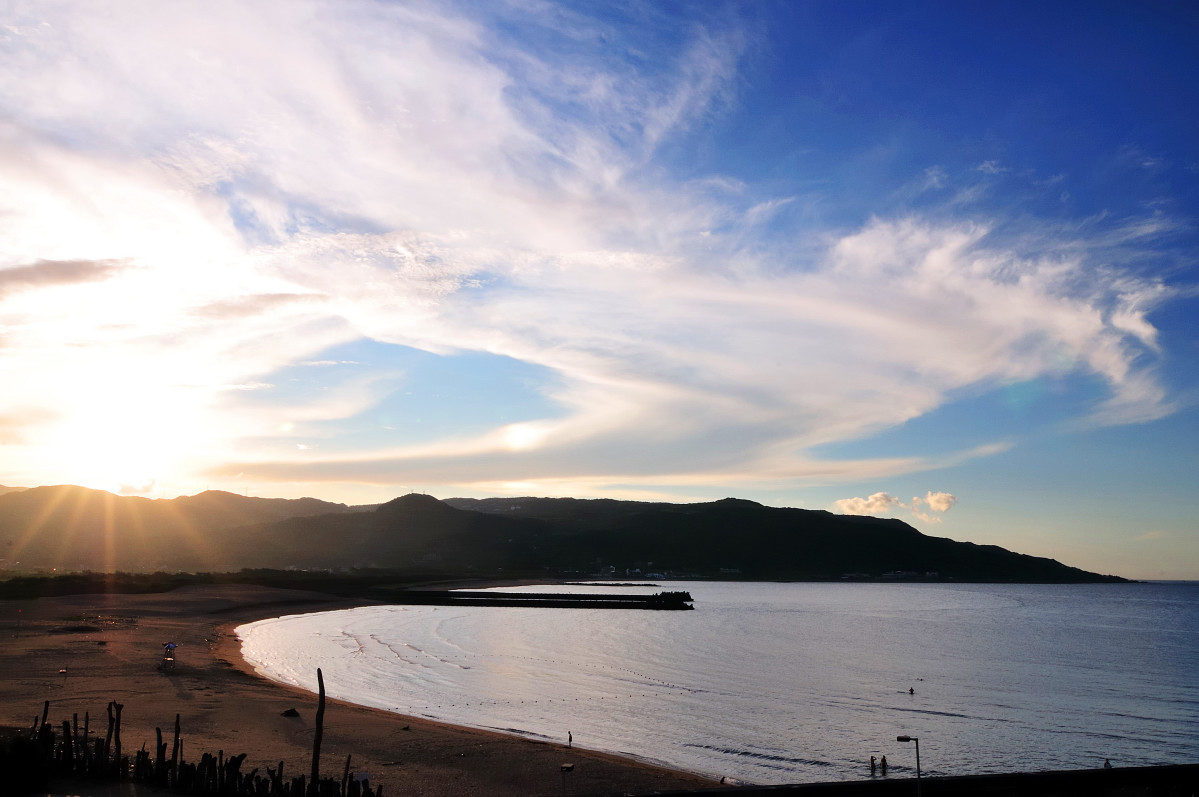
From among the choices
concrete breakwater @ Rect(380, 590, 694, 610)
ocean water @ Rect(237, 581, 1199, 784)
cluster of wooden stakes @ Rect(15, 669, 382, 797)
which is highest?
cluster of wooden stakes @ Rect(15, 669, 382, 797)

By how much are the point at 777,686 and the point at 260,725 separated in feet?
100

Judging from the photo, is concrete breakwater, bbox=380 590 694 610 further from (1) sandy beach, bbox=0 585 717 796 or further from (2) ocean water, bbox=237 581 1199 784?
(1) sandy beach, bbox=0 585 717 796

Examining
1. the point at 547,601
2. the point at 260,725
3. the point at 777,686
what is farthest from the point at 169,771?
the point at 547,601

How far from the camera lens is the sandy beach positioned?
82.2ft

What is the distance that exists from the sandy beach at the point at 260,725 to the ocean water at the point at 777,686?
3.19 m

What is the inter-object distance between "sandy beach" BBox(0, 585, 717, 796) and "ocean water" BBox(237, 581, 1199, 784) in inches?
126

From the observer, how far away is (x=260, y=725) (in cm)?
3117

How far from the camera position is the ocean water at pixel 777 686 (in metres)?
32.0

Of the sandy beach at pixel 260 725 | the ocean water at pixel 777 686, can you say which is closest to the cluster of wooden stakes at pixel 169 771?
the sandy beach at pixel 260 725

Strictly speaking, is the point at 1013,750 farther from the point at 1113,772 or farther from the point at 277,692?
the point at 277,692

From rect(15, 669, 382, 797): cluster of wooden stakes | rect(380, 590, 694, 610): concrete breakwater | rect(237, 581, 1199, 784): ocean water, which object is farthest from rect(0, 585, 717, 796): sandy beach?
rect(380, 590, 694, 610): concrete breakwater

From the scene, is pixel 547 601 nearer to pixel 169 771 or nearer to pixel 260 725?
pixel 260 725

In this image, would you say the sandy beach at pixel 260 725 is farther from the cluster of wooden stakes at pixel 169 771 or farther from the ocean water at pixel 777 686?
the ocean water at pixel 777 686

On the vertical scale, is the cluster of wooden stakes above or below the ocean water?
above
